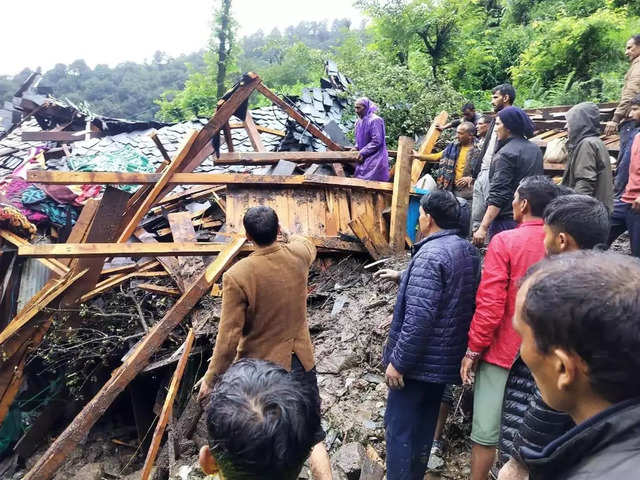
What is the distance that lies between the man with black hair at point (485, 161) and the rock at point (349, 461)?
2431 millimetres

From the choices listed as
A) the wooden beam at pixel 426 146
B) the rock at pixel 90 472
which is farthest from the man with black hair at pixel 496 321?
the rock at pixel 90 472

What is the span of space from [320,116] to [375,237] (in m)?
5.38

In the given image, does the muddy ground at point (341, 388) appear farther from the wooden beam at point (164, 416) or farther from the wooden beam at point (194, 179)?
the wooden beam at point (194, 179)

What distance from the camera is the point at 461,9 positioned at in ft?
37.6

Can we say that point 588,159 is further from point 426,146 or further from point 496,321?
point 426,146

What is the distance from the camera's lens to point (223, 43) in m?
21.8

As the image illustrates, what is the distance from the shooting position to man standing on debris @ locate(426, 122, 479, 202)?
4.84 metres

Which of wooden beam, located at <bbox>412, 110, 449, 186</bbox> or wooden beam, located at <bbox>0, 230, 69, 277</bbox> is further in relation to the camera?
wooden beam, located at <bbox>412, 110, 449, 186</bbox>

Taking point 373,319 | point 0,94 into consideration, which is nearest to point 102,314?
point 373,319

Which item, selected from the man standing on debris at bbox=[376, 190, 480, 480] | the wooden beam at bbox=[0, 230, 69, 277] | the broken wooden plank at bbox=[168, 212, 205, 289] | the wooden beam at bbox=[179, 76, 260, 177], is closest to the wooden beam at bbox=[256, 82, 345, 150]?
the wooden beam at bbox=[179, 76, 260, 177]

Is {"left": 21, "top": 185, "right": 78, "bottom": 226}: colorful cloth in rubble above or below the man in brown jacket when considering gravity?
below

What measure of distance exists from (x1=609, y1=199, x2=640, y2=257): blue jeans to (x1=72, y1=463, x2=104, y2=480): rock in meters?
5.78

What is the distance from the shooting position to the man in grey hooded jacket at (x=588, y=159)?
10.4 feet

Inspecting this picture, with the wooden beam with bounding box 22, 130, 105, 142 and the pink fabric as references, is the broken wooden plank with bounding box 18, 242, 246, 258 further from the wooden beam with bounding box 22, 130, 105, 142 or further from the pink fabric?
the wooden beam with bounding box 22, 130, 105, 142
